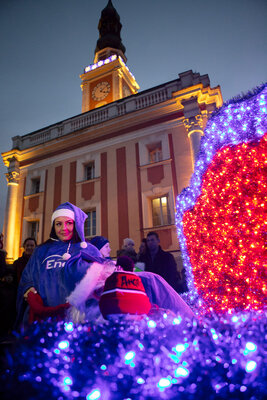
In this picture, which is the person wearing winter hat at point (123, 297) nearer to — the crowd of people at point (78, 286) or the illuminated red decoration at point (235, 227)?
the crowd of people at point (78, 286)

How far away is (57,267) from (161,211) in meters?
8.74

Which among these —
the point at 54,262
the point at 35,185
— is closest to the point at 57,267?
the point at 54,262

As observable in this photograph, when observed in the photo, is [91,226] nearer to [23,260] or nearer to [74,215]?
[23,260]

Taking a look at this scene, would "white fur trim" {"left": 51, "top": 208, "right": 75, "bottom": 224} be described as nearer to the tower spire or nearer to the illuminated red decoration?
the illuminated red decoration

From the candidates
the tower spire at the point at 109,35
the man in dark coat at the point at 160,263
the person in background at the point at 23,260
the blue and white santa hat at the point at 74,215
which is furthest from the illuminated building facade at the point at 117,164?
the tower spire at the point at 109,35

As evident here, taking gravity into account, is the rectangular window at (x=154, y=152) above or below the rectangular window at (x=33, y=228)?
above

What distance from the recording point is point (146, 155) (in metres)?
11.7

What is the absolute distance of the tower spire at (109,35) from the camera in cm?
2039

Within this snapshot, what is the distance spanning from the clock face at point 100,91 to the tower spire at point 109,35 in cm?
372

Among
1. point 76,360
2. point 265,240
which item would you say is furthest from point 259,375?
point 265,240

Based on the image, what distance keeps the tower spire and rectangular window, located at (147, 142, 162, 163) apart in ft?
40.7

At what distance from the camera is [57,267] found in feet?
7.65

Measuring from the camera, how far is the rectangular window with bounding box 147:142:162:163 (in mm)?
11852

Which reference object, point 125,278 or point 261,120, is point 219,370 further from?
point 261,120
